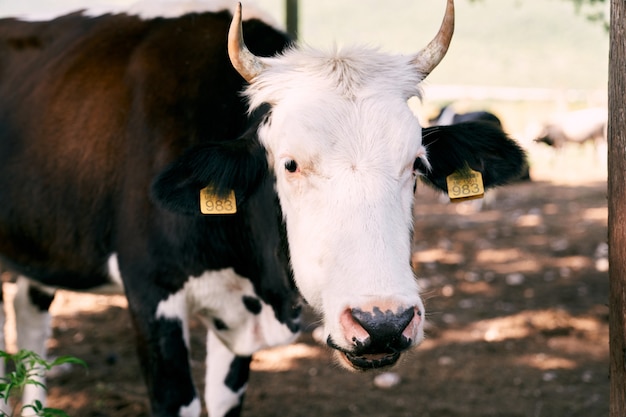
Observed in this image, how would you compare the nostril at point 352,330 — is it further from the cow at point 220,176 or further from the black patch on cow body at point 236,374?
the black patch on cow body at point 236,374

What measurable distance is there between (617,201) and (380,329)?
3.38 feet

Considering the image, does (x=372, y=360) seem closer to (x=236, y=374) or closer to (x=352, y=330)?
(x=352, y=330)

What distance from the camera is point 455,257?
8.48 m

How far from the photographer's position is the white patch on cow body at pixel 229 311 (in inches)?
146

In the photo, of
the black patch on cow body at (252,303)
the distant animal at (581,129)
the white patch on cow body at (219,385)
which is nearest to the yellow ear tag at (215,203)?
the black patch on cow body at (252,303)

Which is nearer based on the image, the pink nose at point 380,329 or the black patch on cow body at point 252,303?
the pink nose at point 380,329

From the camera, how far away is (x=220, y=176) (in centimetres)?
326

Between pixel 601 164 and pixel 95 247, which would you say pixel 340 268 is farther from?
pixel 601 164

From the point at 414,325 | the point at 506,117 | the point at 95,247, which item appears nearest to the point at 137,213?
the point at 95,247

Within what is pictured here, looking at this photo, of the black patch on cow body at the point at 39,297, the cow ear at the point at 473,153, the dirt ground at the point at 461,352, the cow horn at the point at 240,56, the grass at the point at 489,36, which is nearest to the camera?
the cow horn at the point at 240,56

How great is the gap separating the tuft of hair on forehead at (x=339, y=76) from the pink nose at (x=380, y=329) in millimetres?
903

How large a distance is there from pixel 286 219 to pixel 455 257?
18.0 feet

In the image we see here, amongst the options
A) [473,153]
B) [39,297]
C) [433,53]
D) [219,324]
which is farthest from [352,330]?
[39,297]

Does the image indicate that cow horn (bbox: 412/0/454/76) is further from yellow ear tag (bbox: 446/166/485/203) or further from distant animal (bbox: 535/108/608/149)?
distant animal (bbox: 535/108/608/149)
